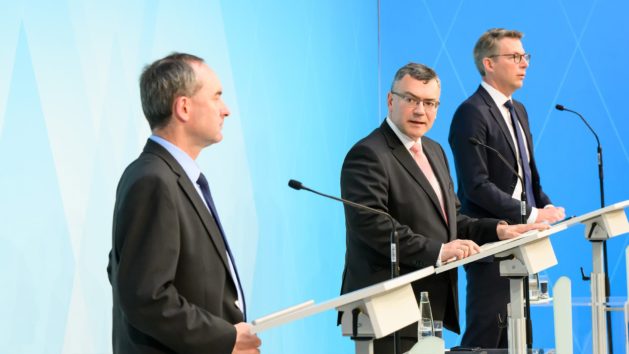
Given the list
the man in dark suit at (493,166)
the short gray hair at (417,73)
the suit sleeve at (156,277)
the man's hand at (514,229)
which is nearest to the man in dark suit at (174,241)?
the suit sleeve at (156,277)

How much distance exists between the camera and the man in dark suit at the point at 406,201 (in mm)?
3809

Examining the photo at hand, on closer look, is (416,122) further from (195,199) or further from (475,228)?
(195,199)

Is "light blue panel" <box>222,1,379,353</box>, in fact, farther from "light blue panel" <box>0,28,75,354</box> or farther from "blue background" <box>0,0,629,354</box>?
"light blue panel" <box>0,28,75,354</box>

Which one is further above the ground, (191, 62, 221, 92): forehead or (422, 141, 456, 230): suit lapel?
(191, 62, 221, 92): forehead

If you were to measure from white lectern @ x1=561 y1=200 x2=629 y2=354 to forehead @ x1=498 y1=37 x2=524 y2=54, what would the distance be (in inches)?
40.3

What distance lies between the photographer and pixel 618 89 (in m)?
6.74

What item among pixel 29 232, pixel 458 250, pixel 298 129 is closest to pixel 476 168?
pixel 458 250

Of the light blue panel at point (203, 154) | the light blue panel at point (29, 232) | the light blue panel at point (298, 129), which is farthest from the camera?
the light blue panel at point (298, 129)

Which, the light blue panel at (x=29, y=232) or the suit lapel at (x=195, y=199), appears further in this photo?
the light blue panel at (x=29, y=232)

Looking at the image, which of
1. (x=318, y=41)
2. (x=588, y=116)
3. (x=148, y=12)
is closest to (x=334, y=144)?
(x=318, y=41)

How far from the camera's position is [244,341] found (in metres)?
2.57

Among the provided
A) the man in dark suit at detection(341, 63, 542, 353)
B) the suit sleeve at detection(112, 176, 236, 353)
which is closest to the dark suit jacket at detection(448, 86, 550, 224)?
the man in dark suit at detection(341, 63, 542, 353)

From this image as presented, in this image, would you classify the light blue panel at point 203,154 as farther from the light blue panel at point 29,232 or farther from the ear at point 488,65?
the ear at point 488,65

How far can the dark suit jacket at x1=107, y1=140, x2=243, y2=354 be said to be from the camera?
2.50 meters
